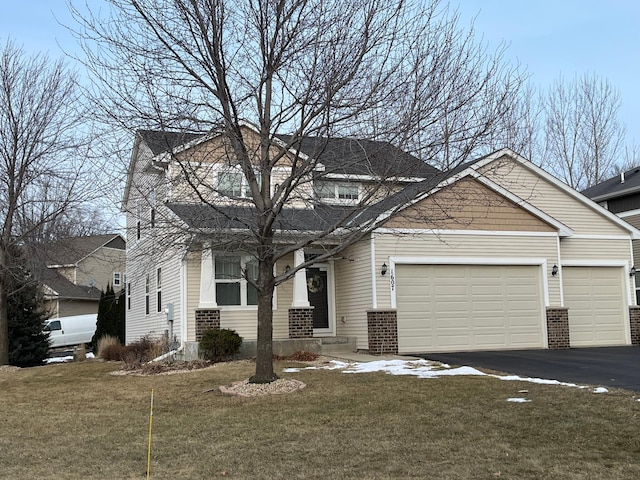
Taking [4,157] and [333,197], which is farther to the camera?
[4,157]

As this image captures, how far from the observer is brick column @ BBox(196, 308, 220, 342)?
16516 millimetres

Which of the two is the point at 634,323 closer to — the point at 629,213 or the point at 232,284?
the point at 629,213

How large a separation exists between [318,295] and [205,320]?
3.57 m

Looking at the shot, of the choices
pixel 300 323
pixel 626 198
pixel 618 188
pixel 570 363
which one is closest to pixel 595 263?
pixel 626 198

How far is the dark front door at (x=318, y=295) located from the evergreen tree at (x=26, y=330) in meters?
10.4

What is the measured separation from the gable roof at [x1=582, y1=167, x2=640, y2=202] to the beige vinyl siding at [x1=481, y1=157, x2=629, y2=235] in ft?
14.9

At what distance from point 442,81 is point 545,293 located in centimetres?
978

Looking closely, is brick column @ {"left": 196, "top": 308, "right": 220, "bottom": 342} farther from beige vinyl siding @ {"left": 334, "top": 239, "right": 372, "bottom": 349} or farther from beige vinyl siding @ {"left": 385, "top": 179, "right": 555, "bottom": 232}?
beige vinyl siding @ {"left": 385, "top": 179, "right": 555, "bottom": 232}

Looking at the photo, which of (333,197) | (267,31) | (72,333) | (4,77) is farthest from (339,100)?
(72,333)

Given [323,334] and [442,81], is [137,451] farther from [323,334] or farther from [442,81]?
[323,334]

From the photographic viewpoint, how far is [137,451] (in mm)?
7660

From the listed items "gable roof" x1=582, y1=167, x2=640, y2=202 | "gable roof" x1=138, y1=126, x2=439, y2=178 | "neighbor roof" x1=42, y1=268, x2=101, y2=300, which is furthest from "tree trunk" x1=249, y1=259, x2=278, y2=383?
"neighbor roof" x1=42, y1=268, x2=101, y2=300

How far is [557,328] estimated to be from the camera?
1812cm

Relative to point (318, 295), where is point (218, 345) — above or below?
below
